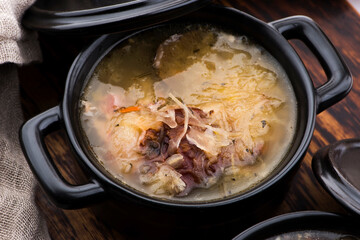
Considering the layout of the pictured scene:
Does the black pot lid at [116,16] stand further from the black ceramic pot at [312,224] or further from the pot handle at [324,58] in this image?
the black ceramic pot at [312,224]

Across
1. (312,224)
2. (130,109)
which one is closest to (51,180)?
(130,109)

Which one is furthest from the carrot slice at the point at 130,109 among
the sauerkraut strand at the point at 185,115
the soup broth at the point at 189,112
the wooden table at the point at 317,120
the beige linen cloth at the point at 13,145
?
the beige linen cloth at the point at 13,145

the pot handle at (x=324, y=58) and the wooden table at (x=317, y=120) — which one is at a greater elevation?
the pot handle at (x=324, y=58)

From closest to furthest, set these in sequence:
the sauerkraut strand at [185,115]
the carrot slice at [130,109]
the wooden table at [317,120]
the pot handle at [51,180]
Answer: the pot handle at [51,180], the sauerkraut strand at [185,115], the carrot slice at [130,109], the wooden table at [317,120]

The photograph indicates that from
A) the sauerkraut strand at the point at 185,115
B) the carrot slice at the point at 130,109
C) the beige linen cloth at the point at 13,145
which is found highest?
the sauerkraut strand at the point at 185,115

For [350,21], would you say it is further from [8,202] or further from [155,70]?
[8,202]

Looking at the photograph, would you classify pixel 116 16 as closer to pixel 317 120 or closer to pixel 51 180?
pixel 51 180

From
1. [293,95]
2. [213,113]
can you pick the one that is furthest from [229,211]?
[293,95]
